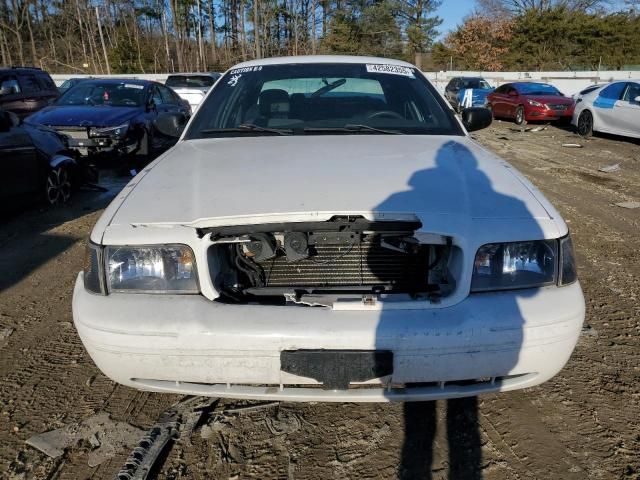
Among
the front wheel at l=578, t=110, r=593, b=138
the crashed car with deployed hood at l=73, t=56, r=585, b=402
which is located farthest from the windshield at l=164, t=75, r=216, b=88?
the crashed car with deployed hood at l=73, t=56, r=585, b=402

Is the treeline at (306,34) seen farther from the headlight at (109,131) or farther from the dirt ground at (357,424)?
the dirt ground at (357,424)

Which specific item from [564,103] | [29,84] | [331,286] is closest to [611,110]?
[564,103]

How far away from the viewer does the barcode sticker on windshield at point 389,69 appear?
3631 millimetres

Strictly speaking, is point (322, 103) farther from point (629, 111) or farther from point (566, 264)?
point (629, 111)

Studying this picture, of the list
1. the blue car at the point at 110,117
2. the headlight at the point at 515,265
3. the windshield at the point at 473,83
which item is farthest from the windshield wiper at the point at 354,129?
the windshield at the point at 473,83

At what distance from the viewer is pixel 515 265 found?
6.64ft

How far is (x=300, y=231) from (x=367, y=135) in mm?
1276

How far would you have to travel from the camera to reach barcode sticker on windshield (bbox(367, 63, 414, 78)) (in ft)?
11.9

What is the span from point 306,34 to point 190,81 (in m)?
34.5

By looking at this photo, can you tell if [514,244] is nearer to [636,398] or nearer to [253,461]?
[636,398]

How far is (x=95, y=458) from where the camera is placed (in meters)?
2.07

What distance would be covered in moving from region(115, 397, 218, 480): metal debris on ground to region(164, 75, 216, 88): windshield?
14585 mm

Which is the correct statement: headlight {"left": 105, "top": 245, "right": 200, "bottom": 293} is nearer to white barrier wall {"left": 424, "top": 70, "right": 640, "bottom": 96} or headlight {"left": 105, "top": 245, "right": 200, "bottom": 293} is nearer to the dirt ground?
the dirt ground

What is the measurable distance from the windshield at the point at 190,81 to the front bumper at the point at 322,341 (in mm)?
14829
